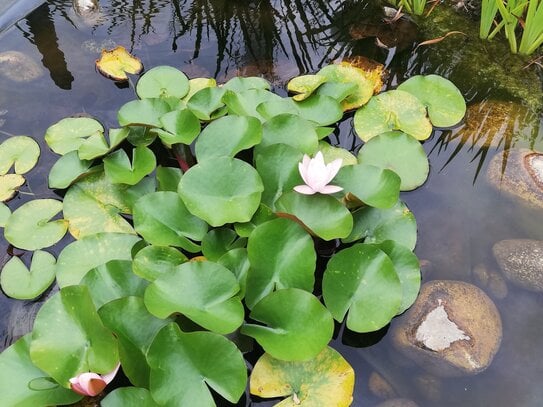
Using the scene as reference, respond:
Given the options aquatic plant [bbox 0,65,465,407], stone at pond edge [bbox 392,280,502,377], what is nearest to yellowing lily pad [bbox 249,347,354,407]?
aquatic plant [bbox 0,65,465,407]

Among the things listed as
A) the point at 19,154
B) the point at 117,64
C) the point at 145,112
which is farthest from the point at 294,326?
the point at 117,64

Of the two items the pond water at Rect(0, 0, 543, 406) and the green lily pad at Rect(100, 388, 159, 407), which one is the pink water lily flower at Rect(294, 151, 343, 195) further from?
the green lily pad at Rect(100, 388, 159, 407)

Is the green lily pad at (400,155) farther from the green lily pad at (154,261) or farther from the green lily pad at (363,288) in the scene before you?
the green lily pad at (154,261)

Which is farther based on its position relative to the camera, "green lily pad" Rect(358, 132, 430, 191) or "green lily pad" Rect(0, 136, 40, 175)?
"green lily pad" Rect(0, 136, 40, 175)

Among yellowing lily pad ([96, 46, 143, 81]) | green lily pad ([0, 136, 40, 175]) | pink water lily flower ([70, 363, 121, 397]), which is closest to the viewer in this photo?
pink water lily flower ([70, 363, 121, 397])

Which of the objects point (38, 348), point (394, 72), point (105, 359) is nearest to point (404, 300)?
point (105, 359)

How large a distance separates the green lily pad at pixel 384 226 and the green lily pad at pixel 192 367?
69 centimetres

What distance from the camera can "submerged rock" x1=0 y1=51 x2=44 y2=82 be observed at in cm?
271

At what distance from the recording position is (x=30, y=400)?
154cm

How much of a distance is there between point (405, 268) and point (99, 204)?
4.07 ft

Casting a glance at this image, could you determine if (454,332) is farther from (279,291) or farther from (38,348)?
(38,348)

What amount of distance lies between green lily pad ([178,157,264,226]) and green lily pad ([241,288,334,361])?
1.12 ft

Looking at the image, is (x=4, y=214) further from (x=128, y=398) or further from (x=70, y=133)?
(x=128, y=398)

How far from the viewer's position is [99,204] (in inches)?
83.0
